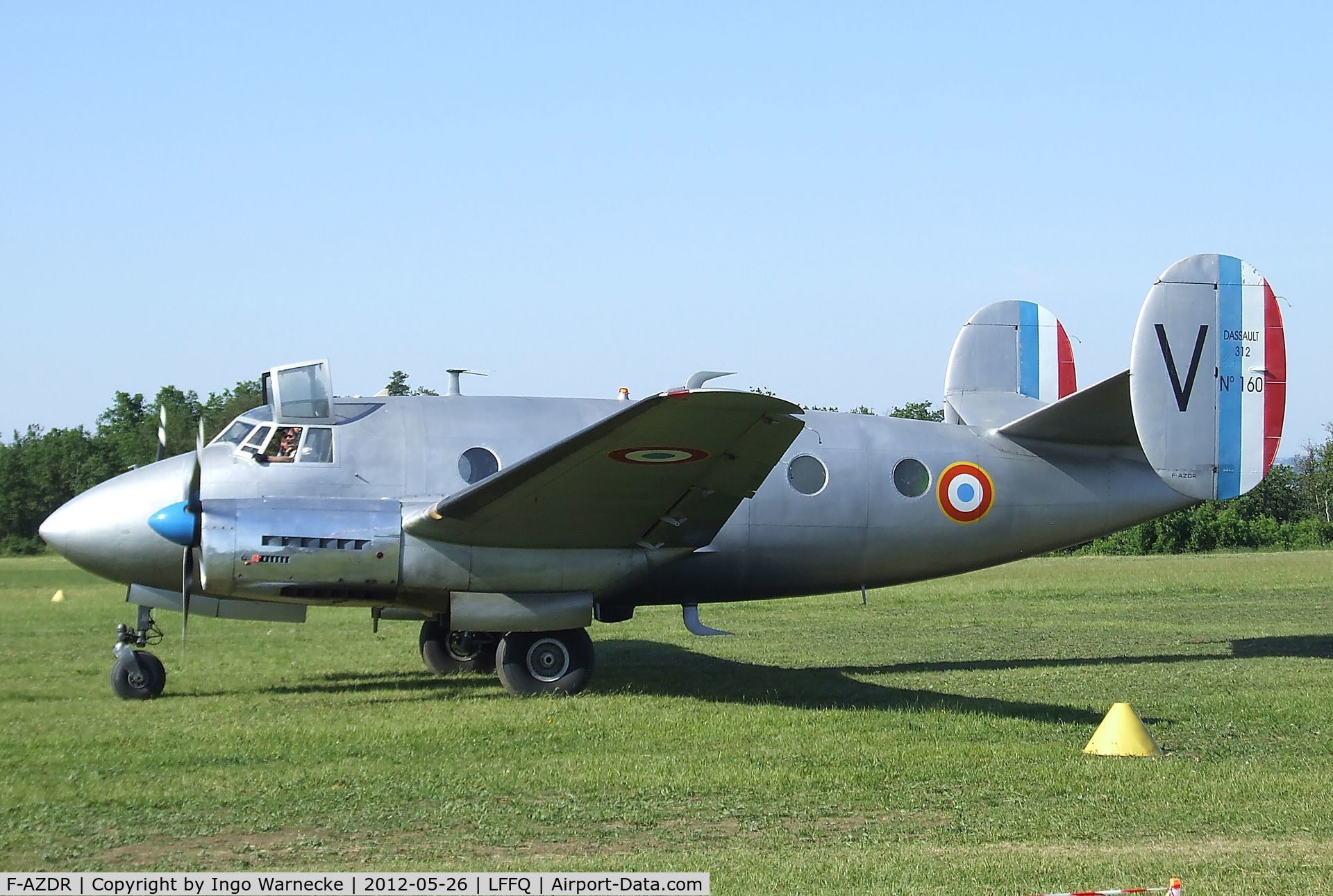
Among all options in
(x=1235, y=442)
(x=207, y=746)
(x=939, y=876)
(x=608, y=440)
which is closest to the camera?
(x=939, y=876)

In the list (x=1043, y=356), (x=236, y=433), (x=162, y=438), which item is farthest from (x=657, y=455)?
(x=1043, y=356)

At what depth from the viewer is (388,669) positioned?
1523 centimetres

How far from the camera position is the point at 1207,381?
13070 mm

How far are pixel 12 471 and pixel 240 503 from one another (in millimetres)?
45846

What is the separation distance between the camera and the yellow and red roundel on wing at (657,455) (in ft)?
35.9

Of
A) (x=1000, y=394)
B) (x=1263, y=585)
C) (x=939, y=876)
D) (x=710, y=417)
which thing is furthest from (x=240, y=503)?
(x=1263, y=585)

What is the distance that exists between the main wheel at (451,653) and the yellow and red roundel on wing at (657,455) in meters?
4.57

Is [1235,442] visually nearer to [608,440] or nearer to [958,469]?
[958,469]

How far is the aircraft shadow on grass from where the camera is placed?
11891 millimetres

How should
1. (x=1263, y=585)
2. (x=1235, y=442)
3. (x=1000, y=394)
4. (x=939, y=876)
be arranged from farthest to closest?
(x=1263, y=585) → (x=1000, y=394) → (x=1235, y=442) → (x=939, y=876)

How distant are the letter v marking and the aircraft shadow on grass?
3.58 meters

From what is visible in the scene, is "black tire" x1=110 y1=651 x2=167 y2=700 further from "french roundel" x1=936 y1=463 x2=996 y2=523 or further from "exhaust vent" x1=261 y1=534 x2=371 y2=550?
"french roundel" x1=936 y1=463 x2=996 y2=523

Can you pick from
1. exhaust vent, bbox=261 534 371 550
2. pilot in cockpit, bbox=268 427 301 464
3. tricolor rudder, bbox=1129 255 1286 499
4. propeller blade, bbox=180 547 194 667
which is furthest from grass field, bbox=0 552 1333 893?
pilot in cockpit, bbox=268 427 301 464

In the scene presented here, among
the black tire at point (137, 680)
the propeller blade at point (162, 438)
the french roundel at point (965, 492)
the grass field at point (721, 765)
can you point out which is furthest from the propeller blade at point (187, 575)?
the french roundel at point (965, 492)
